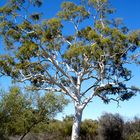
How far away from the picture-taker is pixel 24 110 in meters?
36.1

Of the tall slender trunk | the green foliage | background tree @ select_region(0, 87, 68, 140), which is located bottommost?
the tall slender trunk

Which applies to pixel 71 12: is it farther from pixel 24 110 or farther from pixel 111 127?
pixel 111 127

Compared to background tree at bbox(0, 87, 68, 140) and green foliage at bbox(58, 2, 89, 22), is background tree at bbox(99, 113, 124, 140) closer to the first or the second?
background tree at bbox(0, 87, 68, 140)

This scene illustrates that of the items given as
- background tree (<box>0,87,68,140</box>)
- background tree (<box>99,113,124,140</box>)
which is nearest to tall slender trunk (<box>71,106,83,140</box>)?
background tree (<box>0,87,68,140</box>)

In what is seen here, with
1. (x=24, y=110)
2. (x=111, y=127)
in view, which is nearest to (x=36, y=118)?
(x=24, y=110)

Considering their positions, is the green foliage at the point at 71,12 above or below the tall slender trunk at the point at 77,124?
above

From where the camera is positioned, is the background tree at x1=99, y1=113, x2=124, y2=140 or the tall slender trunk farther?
the background tree at x1=99, y1=113, x2=124, y2=140

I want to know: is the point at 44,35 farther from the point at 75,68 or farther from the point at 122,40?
the point at 122,40

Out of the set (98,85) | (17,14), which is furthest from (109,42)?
(17,14)

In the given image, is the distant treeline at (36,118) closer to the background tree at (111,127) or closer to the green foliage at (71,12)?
the background tree at (111,127)

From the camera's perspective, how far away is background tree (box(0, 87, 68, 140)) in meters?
33.8

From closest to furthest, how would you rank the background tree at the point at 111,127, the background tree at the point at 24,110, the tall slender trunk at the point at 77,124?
the tall slender trunk at the point at 77,124 < the background tree at the point at 24,110 < the background tree at the point at 111,127

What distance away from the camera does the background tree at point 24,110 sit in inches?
1330

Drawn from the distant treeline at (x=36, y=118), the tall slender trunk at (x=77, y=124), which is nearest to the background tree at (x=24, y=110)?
the distant treeline at (x=36, y=118)
